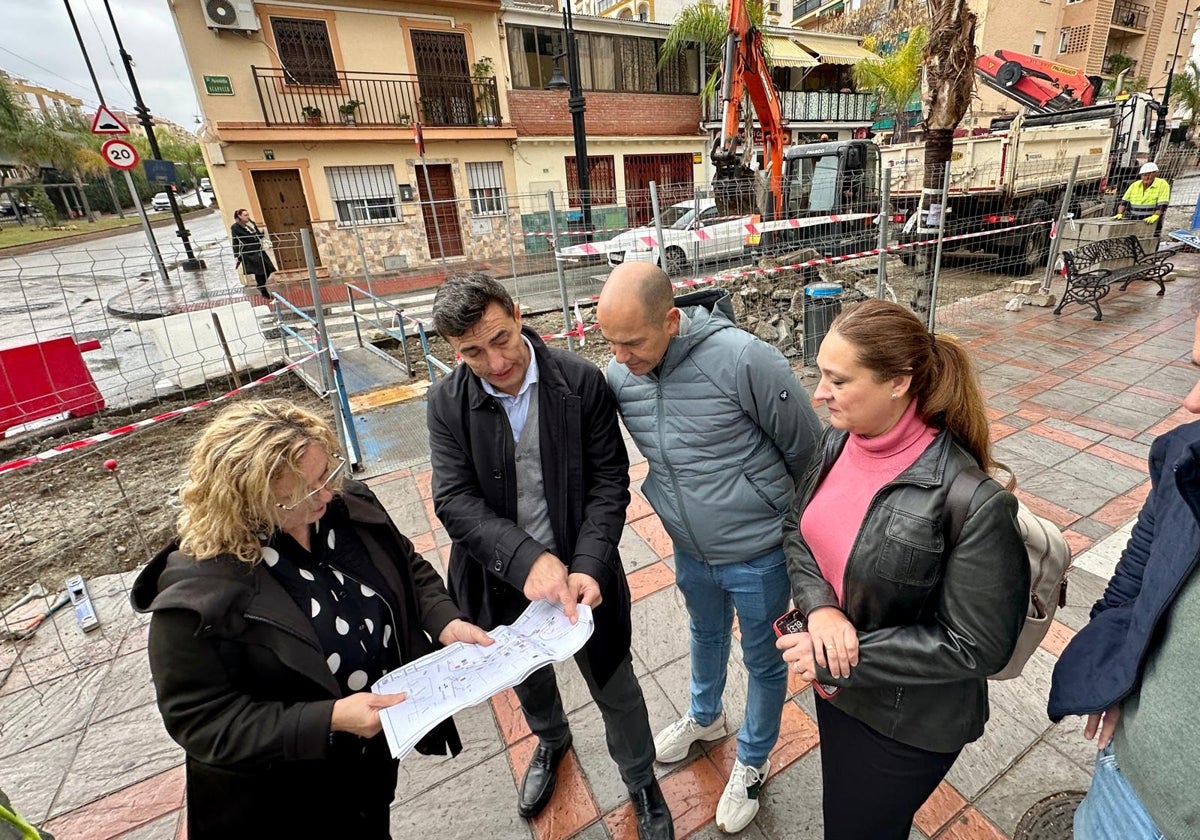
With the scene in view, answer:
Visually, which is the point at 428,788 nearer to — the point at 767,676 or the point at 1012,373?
the point at 767,676

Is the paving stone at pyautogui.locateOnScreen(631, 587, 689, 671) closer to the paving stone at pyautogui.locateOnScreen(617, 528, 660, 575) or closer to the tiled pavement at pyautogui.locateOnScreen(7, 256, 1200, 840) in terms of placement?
the tiled pavement at pyautogui.locateOnScreen(7, 256, 1200, 840)

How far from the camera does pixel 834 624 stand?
48.3 inches

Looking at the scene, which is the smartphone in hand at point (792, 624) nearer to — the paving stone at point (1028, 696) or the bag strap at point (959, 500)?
the bag strap at point (959, 500)

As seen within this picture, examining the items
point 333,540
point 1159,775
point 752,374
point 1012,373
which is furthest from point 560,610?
point 1012,373

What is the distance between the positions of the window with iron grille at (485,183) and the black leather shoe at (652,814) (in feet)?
51.8

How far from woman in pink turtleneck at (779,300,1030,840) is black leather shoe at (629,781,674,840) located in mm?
673

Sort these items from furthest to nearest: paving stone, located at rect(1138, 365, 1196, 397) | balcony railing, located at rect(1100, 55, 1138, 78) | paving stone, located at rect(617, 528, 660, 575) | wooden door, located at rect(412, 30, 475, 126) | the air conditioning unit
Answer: balcony railing, located at rect(1100, 55, 1138, 78) < wooden door, located at rect(412, 30, 475, 126) < the air conditioning unit < paving stone, located at rect(1138, 365, 1196, 397) < paving stone, located at rect(617, 528, 660, 575)

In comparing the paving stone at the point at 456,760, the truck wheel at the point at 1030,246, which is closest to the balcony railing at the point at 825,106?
the truck wheel at the point at 1030,246

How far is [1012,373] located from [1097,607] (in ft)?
16.4

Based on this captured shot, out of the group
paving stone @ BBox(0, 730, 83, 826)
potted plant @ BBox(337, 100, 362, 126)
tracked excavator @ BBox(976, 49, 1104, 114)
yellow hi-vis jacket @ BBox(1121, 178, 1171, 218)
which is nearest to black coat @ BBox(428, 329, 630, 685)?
paving stone @ BBox(0, 730, 83, 826)

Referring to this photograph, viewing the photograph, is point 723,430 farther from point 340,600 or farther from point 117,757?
point 117,757

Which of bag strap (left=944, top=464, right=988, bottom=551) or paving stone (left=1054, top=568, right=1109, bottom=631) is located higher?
bag strap (left=944, top=464, right=988, bottom=551)

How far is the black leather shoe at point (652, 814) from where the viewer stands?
1.80 meters

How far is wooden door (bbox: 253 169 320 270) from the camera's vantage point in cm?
1347
